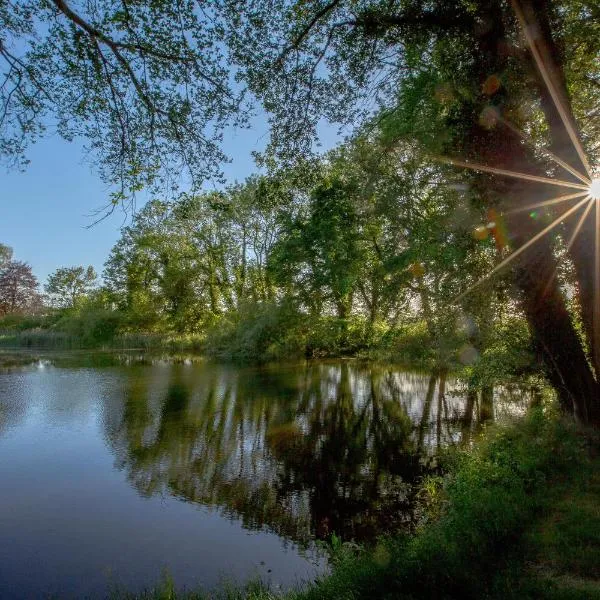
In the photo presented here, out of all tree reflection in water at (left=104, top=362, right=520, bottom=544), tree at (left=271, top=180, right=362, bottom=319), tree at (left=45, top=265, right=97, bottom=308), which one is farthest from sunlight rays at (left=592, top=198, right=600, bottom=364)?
tree at (left=45, top=265, right=97, bottom=308)

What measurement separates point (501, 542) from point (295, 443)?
7.44 meters

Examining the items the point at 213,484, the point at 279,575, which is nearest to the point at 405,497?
the point at 279,575

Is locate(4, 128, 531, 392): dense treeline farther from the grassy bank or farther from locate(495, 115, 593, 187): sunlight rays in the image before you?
the grassy bank

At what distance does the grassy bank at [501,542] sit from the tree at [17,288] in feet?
231

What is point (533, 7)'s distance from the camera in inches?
247

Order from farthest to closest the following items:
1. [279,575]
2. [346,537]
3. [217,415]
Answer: [217,415] → [346,537] → [279,575]

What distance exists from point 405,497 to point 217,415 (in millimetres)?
8063

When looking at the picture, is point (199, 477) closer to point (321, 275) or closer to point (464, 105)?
point (464, 105)

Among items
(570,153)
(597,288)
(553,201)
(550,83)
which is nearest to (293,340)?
(597,288)

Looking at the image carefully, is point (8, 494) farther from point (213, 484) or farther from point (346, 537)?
point (346, 537)

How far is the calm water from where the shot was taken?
21.0 feet

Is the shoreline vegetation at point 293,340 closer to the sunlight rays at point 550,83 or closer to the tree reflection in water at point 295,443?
the tree reflection in water at point 295,443

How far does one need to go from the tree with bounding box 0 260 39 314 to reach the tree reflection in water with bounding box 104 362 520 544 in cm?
5482

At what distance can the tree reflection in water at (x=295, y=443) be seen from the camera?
7.98 m
